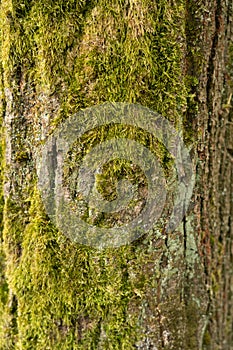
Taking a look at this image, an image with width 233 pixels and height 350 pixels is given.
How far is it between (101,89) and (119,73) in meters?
0.08

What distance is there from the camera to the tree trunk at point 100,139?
4.74 feet

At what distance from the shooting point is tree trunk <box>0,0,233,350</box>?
56.9 inches

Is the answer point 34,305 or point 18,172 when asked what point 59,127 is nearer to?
point 18,172

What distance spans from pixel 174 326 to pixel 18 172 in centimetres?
Answer: 84

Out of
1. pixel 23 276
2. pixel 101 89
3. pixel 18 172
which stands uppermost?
pixel 101 89

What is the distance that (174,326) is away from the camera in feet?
5.29

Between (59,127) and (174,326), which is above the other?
(59,127)

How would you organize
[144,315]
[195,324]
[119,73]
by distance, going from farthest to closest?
1. [195,324]
2. [144,315]
3. [119,73]

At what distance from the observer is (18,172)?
158 centimetres

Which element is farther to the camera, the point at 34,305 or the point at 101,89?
the point at 34,305

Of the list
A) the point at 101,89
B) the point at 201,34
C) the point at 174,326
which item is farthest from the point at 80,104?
the point at 174,326

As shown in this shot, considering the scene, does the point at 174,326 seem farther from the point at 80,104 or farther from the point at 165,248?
the point at 80,104

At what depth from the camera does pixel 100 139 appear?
1459 mm

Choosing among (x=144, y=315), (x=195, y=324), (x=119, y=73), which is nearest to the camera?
(x=119, y=73)
